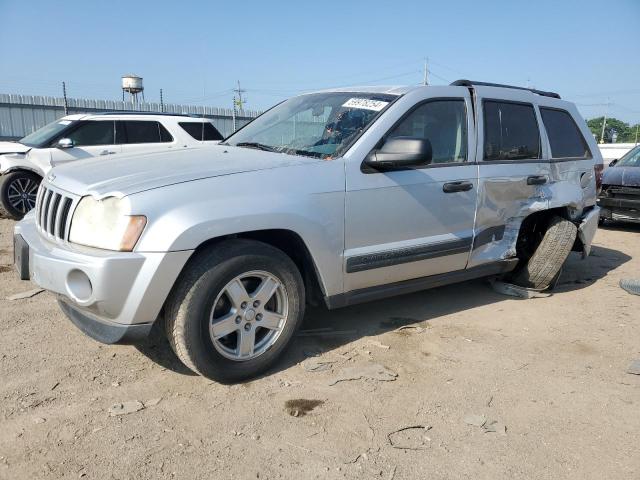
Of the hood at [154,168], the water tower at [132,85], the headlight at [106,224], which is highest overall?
the water tower at [132,85]

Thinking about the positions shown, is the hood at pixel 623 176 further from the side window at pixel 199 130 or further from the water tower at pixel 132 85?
the water tower at pixel 132 85

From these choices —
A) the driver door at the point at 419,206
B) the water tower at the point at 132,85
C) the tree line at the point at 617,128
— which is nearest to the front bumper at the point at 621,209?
the driver door at the point at 419,206

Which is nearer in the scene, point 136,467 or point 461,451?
point 136,467

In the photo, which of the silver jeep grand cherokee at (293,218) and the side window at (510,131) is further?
the side window at (510,131)

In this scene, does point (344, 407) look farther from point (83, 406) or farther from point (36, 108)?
point (36, 108)

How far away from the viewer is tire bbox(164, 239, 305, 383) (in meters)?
2.83

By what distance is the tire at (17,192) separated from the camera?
7891 mm

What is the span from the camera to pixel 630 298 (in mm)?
4996

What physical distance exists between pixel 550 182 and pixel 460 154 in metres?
1.20

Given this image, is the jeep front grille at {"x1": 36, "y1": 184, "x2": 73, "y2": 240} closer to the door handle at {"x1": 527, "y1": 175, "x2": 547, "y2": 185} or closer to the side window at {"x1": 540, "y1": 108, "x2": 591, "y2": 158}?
the door handle at {"x1": 527, "y1": 175, "x2": 547, "y2": 185}

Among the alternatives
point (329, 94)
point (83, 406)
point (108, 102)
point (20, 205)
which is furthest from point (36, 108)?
point (83, 406)

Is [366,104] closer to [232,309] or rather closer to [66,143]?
[232,309]

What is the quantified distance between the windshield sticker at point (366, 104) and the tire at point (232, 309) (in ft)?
4.29

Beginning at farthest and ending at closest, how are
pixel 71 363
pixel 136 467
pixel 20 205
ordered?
1. pixel 20 205
2. pixel 71 363
3. pixel 136 467
